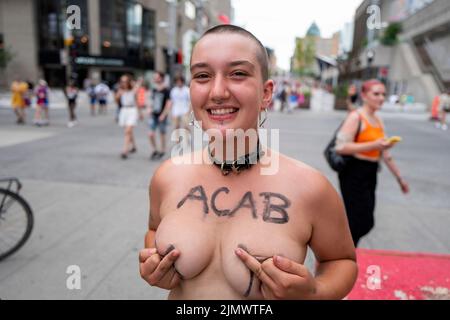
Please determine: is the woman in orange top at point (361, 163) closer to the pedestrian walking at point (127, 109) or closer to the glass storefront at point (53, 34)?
the pedestrian walking at point (127, 109)

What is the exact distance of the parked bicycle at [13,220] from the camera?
3887 mm

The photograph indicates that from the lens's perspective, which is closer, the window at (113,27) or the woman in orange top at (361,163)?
the woman in orange top at (361,163)

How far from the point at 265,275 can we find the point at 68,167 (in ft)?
23.2

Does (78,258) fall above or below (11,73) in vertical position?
below

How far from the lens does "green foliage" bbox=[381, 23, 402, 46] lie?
3469 cm

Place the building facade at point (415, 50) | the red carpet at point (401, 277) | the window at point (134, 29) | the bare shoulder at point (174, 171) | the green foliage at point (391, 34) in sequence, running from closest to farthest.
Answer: the bare shoulder at point (174, 171) → the red carpet at point (401, 277) → the building facade at point (415, 50) → the green foliage at point (391, 34) → the window at point (134, 29)

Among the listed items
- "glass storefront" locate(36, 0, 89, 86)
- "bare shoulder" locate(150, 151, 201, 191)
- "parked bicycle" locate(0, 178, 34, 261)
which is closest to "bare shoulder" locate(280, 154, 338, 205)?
"bare shoulder" locate(150, 151, 201, 191)

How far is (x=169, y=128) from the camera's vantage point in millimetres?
13758
